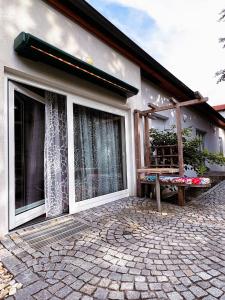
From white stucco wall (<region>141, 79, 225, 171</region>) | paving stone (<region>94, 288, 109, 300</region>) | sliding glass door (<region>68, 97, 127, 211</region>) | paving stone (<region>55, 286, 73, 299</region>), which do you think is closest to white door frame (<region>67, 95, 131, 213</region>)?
sliding glass door (<region>68, 97, 127, 211</region>)

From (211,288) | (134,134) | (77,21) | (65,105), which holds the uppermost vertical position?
(77,21)

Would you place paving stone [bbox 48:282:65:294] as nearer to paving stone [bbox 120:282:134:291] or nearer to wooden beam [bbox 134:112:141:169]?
paving stone [bbox 120:282:134:291]

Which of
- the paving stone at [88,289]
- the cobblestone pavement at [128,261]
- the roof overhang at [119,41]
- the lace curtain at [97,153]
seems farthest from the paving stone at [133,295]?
the roof overhang at [119,41]

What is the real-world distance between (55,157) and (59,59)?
169cm

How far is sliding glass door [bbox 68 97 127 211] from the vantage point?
4152 millimetres

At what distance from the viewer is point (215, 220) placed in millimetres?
3539

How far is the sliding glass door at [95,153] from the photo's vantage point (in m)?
4.15

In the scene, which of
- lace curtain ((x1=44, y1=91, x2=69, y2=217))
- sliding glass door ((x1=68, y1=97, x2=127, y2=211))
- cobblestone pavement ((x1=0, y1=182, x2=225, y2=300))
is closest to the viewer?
cobblestone pavement ((x1=0, y1=182, x2=225, y2=300))

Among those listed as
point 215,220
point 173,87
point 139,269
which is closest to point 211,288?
point 139,269

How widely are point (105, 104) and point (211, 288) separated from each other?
3930 mm

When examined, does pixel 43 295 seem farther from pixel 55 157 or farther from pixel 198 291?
pixel 55 157

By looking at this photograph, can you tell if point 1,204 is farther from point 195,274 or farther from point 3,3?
point 3,3

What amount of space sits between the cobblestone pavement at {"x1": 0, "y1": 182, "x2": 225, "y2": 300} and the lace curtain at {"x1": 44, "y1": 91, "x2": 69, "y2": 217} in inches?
30.6

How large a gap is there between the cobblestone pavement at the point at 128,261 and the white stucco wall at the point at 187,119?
401cm
